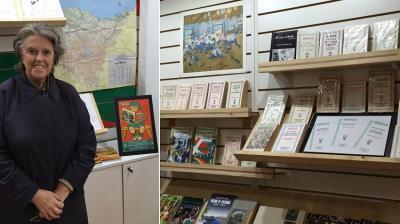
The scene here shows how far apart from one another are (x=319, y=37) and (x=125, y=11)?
157cm

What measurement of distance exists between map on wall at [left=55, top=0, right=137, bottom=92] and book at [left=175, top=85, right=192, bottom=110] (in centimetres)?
40

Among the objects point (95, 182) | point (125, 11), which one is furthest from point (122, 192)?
point (125, 11)

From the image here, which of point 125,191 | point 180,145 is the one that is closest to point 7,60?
point 125,191

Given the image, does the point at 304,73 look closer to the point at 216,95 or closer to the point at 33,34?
the point at 216,95

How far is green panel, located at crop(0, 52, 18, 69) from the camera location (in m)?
2.48

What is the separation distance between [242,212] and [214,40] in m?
1.41

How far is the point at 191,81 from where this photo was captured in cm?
353

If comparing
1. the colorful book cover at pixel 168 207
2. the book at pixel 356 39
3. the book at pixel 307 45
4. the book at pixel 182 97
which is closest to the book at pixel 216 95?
the book at pixel 182 97

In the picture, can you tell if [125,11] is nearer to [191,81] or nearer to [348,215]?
[191,81]

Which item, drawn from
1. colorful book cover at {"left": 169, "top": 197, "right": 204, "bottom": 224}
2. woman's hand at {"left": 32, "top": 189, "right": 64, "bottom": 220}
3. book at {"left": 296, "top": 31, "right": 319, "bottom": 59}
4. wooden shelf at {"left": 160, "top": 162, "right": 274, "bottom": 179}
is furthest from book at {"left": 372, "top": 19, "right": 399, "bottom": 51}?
woman's hand at {"left": 32, "top": 189, "right": 64, "bottom": 220}

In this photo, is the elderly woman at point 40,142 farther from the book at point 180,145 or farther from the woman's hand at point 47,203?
the book at point 180,145

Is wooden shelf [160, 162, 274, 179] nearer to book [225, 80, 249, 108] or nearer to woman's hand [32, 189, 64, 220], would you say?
book [225, 80, 249, 108]

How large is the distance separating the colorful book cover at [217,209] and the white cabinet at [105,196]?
656mm

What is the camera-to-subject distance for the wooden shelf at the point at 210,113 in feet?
9.94
